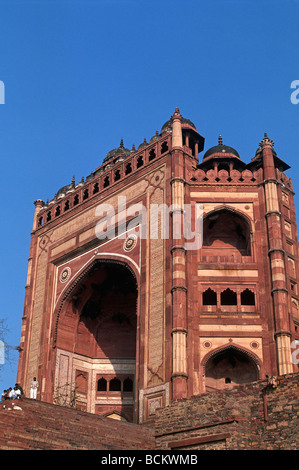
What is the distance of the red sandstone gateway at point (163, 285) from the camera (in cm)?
2380

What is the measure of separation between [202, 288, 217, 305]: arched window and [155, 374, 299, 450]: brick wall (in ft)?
32.1

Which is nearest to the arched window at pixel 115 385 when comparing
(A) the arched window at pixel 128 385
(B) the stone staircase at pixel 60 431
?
(A) the arched window at pixel 128 385

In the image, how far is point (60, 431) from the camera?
56.7 feet

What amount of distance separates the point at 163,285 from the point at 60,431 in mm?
8761

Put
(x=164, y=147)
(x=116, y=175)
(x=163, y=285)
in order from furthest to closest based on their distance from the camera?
(x=116, y=175)
(x=164, y=147)
(x=163, y=285)

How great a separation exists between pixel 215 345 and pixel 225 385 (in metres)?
1.55

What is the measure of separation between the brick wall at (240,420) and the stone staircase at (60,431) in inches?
105

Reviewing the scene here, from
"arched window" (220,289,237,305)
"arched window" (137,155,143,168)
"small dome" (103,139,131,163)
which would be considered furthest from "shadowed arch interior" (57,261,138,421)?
"small dome" (103,139,131,163)

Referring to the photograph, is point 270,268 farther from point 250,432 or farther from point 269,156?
point 250,432

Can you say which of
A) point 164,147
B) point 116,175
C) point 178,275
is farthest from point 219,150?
point 178,275

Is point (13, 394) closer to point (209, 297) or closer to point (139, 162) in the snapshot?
point (209, 297)

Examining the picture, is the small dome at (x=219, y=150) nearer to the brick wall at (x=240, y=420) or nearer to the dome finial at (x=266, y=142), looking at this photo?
the dome finial at (x=266, y=142)

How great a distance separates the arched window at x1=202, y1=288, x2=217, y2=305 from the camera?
2522cm

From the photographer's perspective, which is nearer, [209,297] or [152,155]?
[209,297]
